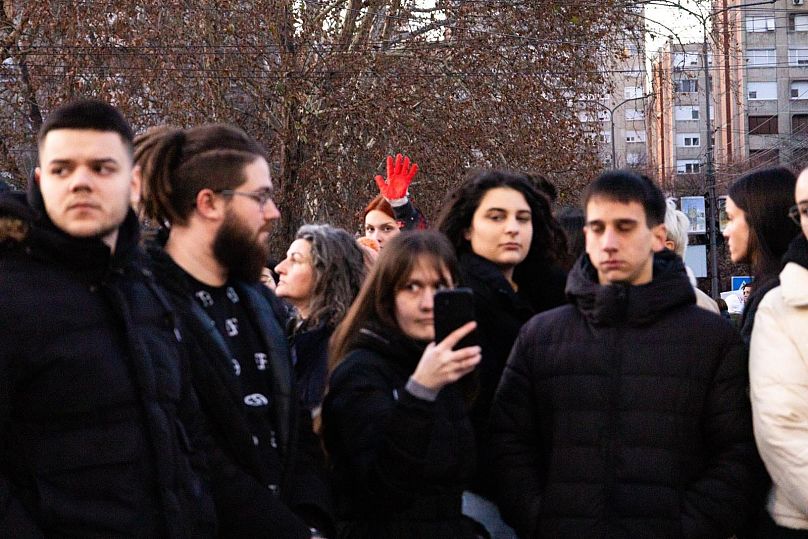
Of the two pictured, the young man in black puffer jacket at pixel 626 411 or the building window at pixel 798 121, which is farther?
the building window at pixel 798 121

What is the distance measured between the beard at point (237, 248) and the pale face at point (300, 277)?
173cm

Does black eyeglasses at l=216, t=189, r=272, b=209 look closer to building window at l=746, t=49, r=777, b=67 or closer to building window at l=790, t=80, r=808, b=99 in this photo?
building window at l=746, t=49, r=777, b=67

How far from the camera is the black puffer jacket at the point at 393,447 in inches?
154

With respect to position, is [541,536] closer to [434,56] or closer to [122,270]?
[122,270]

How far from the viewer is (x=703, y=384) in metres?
4.32

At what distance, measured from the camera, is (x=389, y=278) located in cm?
434

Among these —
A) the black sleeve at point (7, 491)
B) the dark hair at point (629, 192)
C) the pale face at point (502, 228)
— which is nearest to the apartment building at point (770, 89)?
the pale face at point (502, 228)

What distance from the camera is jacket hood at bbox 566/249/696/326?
4.37m

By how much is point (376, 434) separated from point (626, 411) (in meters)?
0.89

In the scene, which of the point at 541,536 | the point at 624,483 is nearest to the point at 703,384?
the point at 624,483

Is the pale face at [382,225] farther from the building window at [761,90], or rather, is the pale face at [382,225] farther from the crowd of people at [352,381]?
the building window at [761,90]

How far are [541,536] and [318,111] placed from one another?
15.6 m

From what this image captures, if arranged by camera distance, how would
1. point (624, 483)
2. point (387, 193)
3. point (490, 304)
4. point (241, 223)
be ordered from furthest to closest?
1. point (387, 193)
2. point (490, 304)
3. point (624, 483)
4. point (241, 223)

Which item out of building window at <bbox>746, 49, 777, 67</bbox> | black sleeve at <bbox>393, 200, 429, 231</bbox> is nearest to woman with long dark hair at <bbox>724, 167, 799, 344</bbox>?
black sleeve at <bbox>393, 200, 429, 231</bbox>
